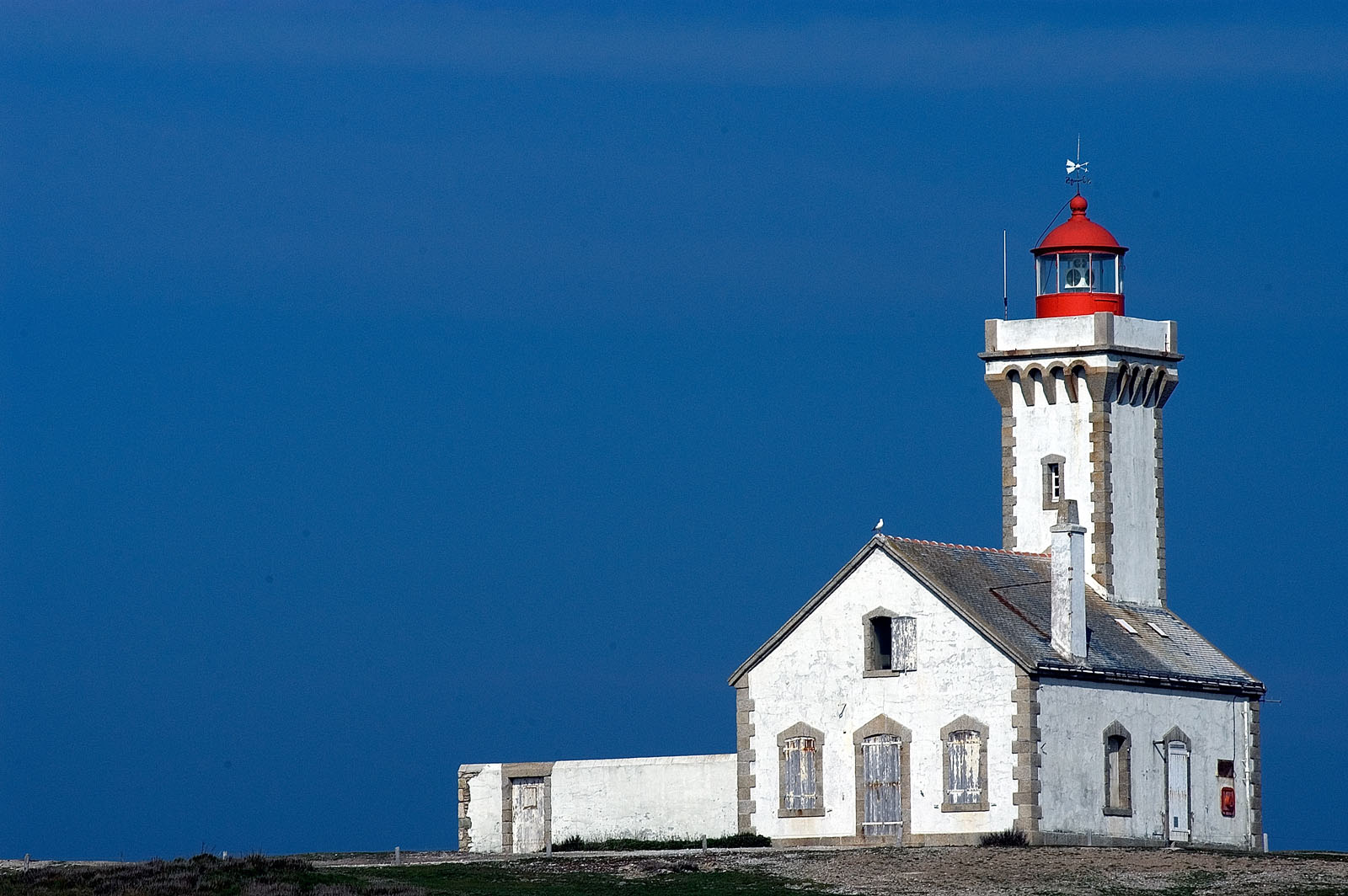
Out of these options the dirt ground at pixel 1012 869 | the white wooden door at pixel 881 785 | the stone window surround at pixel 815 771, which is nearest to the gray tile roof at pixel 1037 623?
the stone window surround at pixel 815 771

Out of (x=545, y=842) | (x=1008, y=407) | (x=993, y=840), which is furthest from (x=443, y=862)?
(x=1008, y=407)

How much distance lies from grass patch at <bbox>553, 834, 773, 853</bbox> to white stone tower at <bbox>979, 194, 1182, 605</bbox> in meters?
8.43

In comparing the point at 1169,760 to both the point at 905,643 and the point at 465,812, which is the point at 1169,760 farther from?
the point at 465,812

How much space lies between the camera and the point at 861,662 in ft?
160

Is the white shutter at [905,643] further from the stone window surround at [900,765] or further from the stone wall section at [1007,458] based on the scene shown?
the stone wall section at [1007,458]

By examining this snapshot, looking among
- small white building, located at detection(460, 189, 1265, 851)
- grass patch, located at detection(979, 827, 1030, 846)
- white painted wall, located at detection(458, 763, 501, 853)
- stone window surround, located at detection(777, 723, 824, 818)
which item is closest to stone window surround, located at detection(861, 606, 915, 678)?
small white building, located at detection(460, 189, 1265, 851)

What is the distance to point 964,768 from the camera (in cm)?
4734

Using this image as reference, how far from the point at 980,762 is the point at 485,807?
Answer: 11161 mm

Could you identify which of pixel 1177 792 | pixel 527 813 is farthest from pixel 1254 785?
pixel 527 813

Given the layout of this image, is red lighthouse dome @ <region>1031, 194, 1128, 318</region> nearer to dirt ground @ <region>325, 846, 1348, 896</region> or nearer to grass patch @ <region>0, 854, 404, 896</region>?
dirt ground @ <region>325, 846, 1348, 896</region>

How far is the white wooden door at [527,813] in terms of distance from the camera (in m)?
52.6

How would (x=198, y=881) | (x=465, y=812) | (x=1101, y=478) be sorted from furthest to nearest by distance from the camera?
1. (x=465, y=812)
2. (x=1101, y=478)
3. (x=198, y=881)

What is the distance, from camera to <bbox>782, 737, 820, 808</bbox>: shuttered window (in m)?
48.9

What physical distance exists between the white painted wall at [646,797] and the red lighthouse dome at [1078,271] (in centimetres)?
1149
